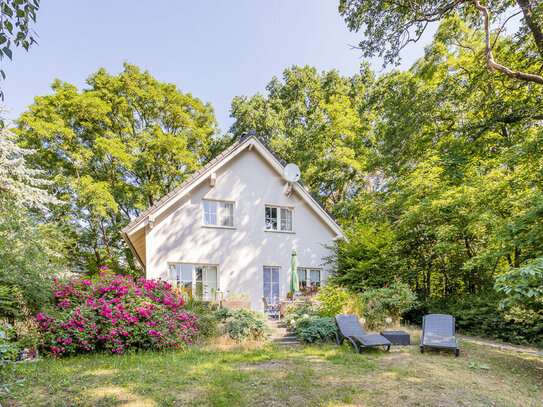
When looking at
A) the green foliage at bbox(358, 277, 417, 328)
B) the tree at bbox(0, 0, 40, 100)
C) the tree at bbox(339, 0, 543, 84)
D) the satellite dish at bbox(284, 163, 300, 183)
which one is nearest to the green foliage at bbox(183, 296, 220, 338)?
the green foliage at bbox(358, 277, 417, 328)

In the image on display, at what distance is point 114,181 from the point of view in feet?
66.8

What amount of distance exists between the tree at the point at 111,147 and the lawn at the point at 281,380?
13.5m

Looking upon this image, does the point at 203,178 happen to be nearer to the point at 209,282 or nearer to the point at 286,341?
the point at 209,282

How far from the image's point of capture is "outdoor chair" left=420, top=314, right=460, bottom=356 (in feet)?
25.8

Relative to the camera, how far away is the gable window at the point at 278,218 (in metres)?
14.4

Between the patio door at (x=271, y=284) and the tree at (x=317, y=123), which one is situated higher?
the tree at (x=317, y=123)

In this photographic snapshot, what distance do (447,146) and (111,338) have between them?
49.4ft

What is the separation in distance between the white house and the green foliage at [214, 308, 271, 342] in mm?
3386

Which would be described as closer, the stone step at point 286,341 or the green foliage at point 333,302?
→ the stone step at point 286,341

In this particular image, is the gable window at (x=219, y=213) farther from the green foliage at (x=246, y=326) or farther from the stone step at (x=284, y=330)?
the stone step at (x=284, y=330)

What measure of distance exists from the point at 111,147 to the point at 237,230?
10347mm

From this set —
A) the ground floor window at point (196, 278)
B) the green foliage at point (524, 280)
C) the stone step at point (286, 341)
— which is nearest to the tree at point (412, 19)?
the green foliage at point (524, 280)

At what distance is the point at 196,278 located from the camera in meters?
12.6

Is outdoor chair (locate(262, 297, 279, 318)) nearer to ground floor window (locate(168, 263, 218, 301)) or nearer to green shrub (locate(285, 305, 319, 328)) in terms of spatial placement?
green shrub (locate(285, 305, 319, 328))
